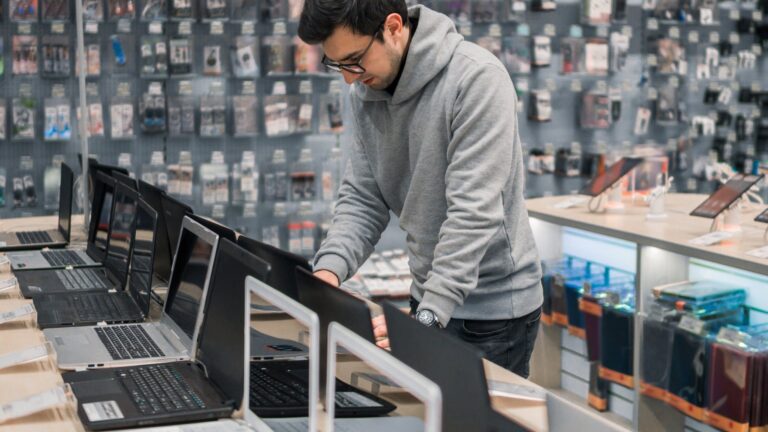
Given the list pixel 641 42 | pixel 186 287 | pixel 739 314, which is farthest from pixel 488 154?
pixel 641 42

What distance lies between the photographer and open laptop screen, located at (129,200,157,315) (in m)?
2.73

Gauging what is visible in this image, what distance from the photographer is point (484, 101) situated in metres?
2.18

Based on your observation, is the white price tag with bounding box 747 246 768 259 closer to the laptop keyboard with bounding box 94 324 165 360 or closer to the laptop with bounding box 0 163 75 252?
the laptop keyboard with bounding box 94 324 165 360

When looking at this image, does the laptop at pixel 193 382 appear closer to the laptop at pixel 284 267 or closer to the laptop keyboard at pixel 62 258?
the laptop at pixel 284 267

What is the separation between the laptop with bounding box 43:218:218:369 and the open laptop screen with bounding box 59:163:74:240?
1687 millimetres

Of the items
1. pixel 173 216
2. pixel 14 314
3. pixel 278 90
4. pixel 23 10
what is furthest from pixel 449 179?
pixel 23 10

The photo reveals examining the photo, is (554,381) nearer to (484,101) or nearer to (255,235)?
(255,235)

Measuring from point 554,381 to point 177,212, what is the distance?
8.38 feet

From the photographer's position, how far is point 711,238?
12.5ft

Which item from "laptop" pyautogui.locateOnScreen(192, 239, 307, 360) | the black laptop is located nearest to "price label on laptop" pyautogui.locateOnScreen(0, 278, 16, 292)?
"laptop" pyautogui.locateOnScreen(192, 239, 307, 360)

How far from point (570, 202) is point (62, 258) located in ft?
8.04

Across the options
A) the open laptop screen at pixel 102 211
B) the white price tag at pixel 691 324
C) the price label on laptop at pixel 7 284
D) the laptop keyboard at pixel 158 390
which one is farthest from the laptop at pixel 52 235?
the white price tag at pixel 691 324

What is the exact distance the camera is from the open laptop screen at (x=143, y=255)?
8.95 ft

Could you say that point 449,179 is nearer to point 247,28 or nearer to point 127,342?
point 127,342
